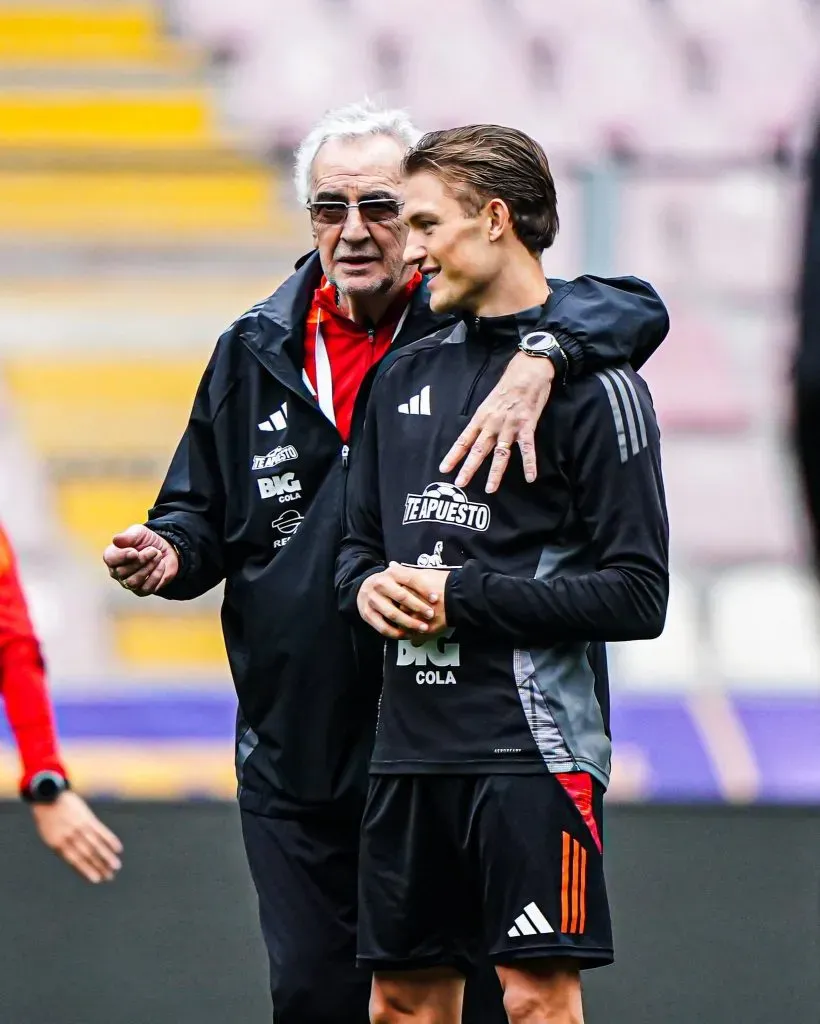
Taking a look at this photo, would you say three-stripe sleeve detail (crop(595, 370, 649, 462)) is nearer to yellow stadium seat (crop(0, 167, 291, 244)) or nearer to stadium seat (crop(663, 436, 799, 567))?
stadium seat (crop(663, 436, 799, 567))

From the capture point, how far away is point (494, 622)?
2355 millimetres

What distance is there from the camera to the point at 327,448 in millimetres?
2795

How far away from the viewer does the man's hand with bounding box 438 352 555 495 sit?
2.37m

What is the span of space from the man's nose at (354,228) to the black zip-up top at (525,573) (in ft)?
1.05

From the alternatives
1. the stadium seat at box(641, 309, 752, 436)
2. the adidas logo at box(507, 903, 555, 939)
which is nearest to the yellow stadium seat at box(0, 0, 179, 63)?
the stadium seat at box(641, 309, 752, 436)

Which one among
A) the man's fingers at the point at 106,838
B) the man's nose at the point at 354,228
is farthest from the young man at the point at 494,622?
the man's fingers at the point at 106,838

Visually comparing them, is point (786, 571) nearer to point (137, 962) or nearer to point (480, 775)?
point (137, 962)

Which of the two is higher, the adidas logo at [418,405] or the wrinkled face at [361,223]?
the wrinkled face at [361,223]

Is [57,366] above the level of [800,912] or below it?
above

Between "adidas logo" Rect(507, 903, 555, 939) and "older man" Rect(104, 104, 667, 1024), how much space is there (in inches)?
19.7

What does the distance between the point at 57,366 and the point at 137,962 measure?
3.97m

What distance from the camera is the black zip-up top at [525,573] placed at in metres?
2.37

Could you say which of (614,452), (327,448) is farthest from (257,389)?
(614,452)

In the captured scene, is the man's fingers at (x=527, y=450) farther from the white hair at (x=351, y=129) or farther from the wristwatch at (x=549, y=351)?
the white hair at (x=351, y=129)
